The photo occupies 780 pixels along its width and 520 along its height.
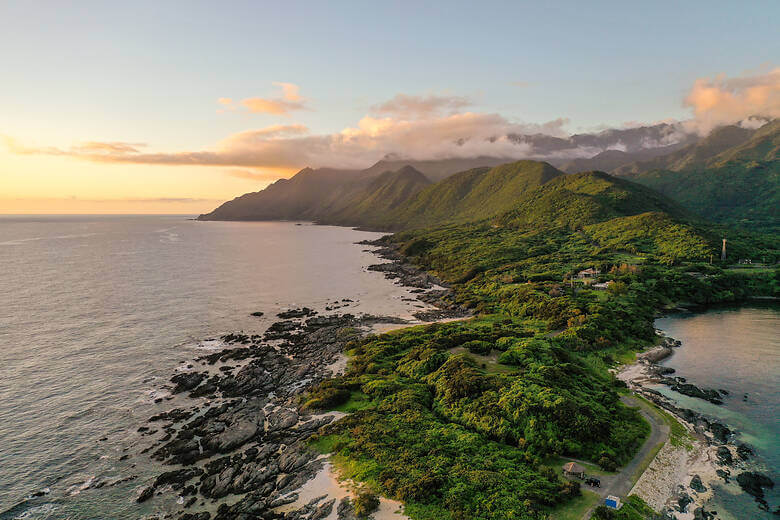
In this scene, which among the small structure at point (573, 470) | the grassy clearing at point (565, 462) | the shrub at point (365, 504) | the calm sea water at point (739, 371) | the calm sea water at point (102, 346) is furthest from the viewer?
the calm sea water at point (102, 346)

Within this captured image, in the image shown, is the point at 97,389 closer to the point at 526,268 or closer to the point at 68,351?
the point at 68,351

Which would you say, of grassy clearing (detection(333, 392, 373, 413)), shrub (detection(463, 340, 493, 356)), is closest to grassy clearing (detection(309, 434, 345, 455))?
grassy clearing (detection(333, 392, 373, 413))

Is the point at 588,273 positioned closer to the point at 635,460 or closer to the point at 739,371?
the point at 739,371

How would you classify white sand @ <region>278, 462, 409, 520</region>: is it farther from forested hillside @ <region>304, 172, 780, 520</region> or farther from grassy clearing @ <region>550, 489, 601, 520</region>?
grassy clearing @ <region>550, 489, 601, 520</region>

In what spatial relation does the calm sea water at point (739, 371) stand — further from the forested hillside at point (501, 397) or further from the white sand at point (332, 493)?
the white sand at point (332, 493)

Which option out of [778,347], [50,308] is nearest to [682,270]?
[778,347]

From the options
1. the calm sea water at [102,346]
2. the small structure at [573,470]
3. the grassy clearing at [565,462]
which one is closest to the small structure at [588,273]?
the calm sea water at [102,346]
